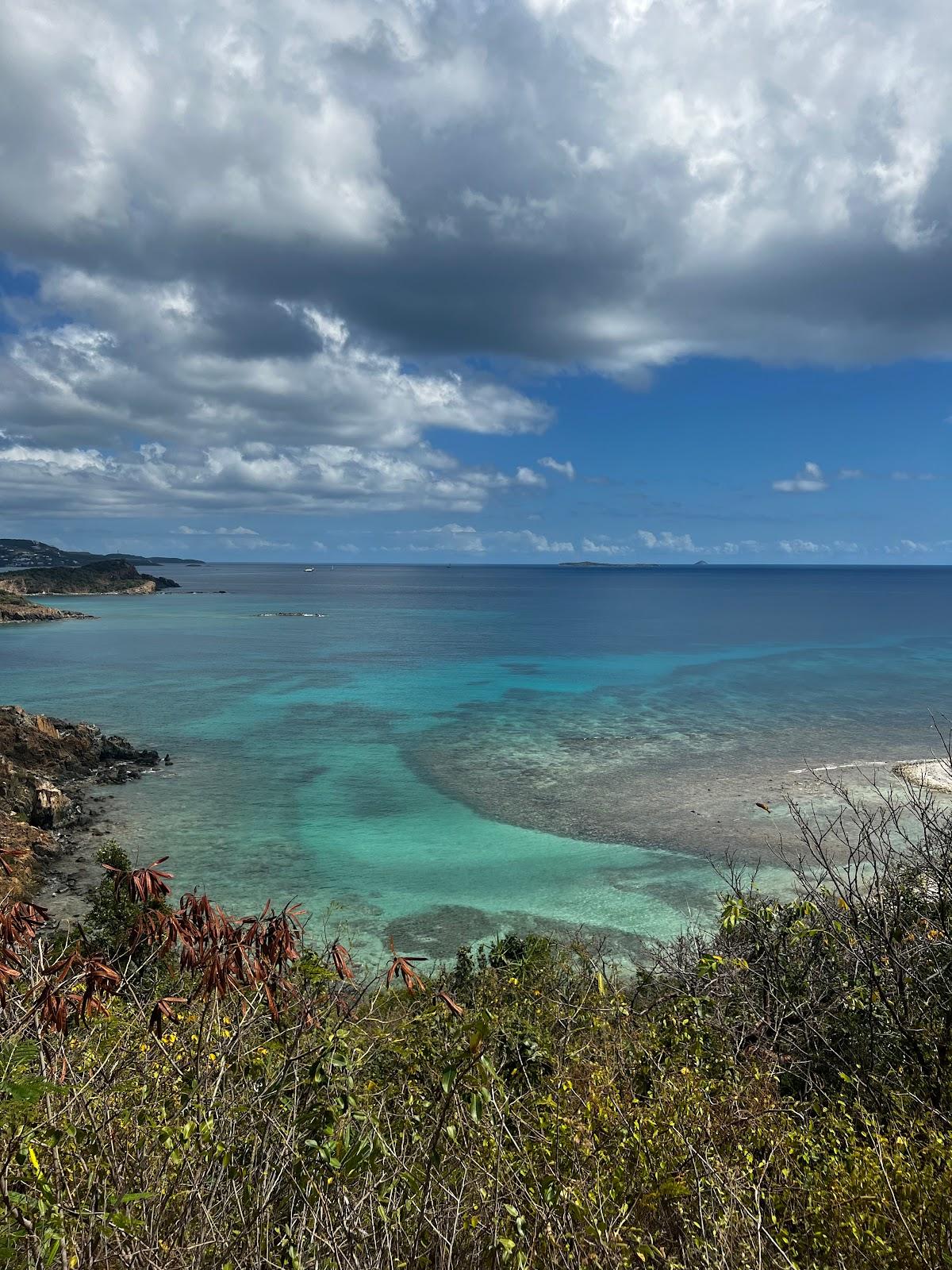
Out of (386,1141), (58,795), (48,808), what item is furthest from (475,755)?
(386,1141)

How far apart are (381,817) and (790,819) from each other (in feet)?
61.1

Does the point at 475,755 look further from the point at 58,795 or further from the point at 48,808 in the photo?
the point at 48,808

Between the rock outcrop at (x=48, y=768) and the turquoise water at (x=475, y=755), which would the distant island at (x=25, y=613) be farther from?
the rock outcrop at (x=48, y=768)

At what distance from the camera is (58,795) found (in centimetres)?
3503

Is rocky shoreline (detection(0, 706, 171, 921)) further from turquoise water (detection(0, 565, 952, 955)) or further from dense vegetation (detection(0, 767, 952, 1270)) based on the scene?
dense vegetation (detection(0, 767, 952, 1270))

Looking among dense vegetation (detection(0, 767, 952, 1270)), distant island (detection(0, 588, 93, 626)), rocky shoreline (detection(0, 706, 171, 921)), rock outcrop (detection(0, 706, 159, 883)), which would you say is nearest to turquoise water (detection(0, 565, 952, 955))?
rocky shoreline (detection(0, 706, 171, 921))

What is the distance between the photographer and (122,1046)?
686 centimetres

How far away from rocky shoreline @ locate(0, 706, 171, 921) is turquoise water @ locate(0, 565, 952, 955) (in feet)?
6.44

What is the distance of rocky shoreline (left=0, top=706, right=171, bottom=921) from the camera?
2748 centimetres

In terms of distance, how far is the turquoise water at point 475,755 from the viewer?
27.7 metres

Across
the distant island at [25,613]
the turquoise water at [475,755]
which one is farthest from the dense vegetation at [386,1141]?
the distant island at [25,613]

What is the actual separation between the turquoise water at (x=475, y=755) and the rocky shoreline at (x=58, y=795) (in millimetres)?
1963

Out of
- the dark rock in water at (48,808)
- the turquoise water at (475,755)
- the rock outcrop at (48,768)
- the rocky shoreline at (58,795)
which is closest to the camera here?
the rocky shoreline at (58,795)

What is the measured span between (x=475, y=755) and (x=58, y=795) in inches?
866
